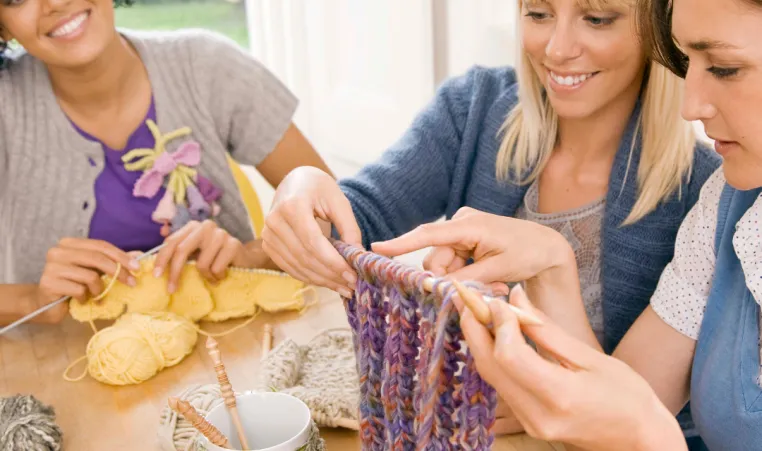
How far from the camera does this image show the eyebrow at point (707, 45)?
0.72m

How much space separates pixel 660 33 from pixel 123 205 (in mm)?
993

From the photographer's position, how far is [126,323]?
1136 millimetres

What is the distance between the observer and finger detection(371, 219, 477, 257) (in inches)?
33.6

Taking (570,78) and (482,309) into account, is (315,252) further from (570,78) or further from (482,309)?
(570,78)

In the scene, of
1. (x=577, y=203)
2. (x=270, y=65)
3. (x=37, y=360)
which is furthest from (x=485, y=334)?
(x=270, y=65)

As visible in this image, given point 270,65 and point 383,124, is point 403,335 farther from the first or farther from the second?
point 270,65

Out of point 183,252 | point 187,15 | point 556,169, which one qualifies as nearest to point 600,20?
point 556,169

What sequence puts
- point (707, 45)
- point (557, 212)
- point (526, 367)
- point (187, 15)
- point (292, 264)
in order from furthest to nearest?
1. point (187, 15)
2. point (557, 212)
3. point (292, 264)
4. point (707, 45)
5. point (526, 367)

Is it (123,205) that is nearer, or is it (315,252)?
(315,252)

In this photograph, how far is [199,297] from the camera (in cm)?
123

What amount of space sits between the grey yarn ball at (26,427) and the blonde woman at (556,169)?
0.33m

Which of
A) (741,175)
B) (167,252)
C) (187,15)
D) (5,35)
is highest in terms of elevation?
(5,35)

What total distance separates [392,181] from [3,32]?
760mm

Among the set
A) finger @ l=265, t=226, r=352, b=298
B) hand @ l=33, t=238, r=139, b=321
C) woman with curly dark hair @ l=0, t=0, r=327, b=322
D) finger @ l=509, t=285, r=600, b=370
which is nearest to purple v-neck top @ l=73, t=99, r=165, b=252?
Result: woman with curly dark hair @ l=0, t=0, r=327, b=322
